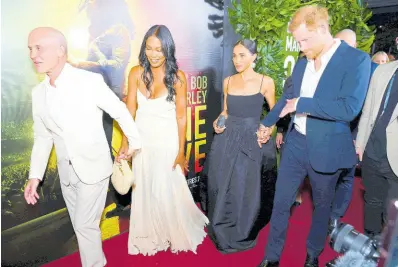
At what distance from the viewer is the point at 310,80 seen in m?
2.65

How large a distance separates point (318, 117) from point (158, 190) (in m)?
1.46

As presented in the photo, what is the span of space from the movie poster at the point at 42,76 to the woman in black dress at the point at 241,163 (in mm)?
741

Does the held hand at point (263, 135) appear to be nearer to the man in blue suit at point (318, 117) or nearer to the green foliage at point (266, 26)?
the man in blue suit at point (318, 117)

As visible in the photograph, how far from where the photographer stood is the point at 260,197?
3350mm

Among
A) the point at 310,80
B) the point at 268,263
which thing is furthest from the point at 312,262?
the point at 310,80

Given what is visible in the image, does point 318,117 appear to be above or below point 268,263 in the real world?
above

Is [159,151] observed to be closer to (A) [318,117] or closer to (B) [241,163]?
(B) [241,163]

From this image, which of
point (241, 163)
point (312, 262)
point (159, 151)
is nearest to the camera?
point (312, 262)

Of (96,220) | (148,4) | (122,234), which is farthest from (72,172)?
(148,4)

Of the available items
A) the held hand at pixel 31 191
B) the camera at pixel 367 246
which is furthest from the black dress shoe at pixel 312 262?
the held hand at pixel 31 191

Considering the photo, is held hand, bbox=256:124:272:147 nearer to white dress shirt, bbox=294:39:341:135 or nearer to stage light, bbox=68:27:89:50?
white dress shirt, bbox=294:39:341:135

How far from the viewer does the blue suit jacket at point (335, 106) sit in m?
2.39

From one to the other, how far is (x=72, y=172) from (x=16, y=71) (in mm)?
798

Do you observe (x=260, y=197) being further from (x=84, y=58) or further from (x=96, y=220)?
(x=84, y=58)
